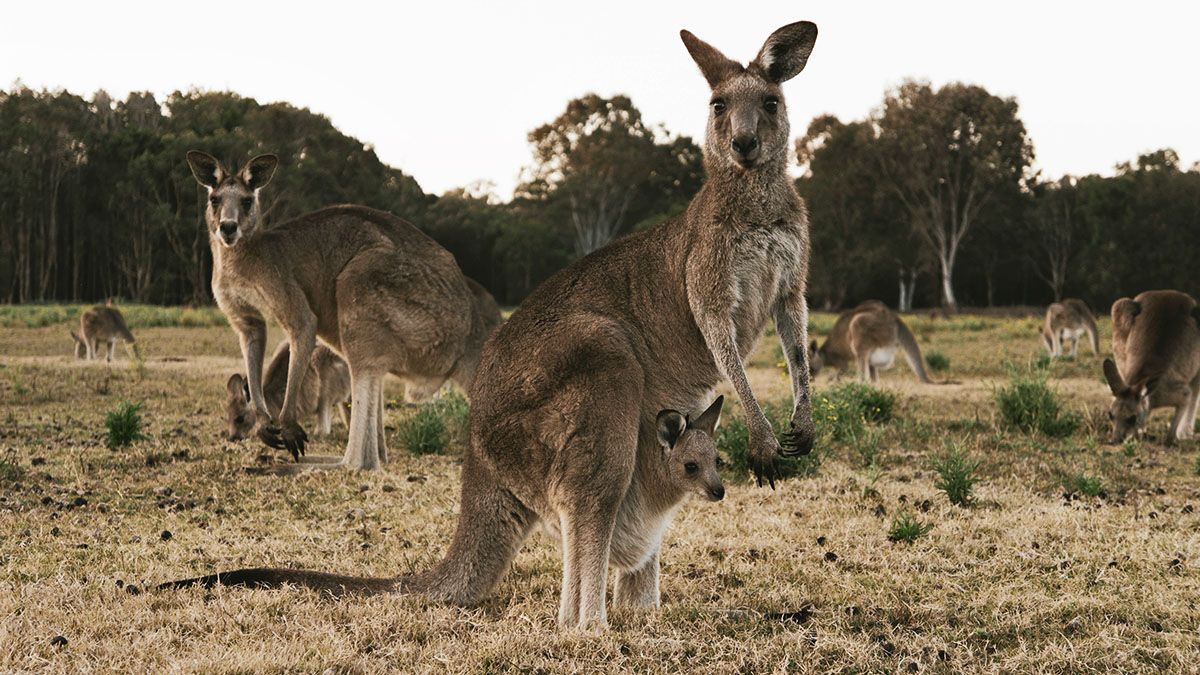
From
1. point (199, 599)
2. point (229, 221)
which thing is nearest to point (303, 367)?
point (229, 221)

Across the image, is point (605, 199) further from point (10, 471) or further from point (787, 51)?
point (787, 51)

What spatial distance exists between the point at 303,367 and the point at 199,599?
301cm

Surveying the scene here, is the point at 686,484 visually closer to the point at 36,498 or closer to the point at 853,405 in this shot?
the point at 36,498

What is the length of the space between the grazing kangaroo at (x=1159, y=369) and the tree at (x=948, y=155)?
90.4 ft

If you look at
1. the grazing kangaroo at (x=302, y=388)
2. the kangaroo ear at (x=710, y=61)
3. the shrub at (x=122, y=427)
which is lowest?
the shrub at (x=122, y=427)

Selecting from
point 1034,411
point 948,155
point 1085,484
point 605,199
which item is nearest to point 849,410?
point 1034,411

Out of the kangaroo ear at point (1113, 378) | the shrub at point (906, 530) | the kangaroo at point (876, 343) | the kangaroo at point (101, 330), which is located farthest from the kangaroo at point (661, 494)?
the kangaroo at point (101, 330)

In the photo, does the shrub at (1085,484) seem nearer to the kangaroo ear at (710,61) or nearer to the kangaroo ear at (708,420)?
the kangaroo ear at (708,420)

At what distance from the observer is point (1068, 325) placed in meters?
16.0

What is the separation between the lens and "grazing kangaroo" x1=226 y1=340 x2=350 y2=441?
25.5 feet

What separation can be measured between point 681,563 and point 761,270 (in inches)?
63.3

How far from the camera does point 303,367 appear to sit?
6547 mm

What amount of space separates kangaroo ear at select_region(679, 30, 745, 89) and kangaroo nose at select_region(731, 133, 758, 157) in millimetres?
343

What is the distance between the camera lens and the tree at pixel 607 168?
3984 centimetres
